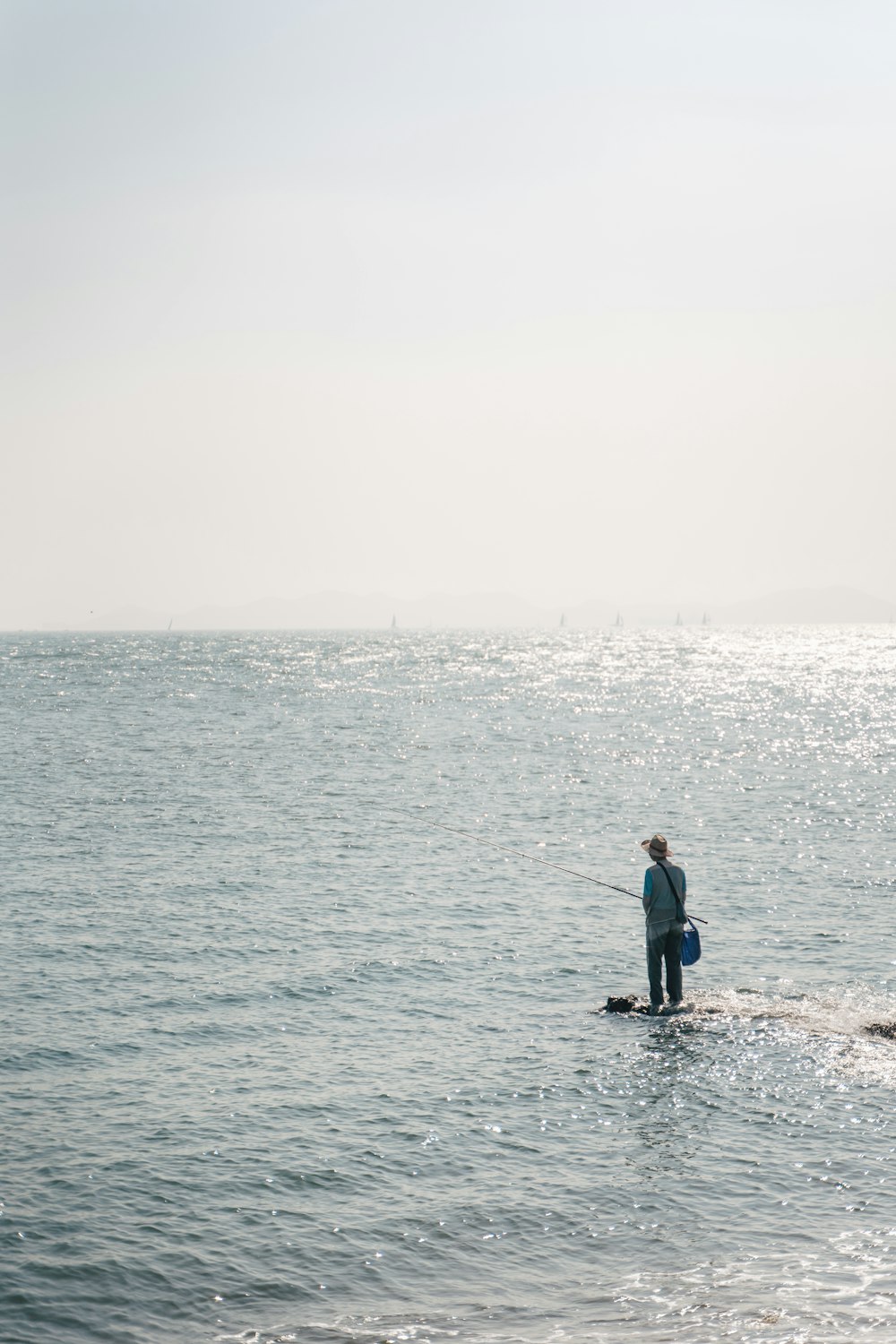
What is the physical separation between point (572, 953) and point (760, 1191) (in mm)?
10955

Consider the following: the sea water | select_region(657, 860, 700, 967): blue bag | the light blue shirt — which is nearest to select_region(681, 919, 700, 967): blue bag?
select_region(657, 860, 700, 967): blue bag

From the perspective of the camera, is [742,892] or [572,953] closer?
[572,953]

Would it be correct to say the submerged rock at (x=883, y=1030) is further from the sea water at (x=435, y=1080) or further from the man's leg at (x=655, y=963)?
the man's leg at (x=655, y=963)

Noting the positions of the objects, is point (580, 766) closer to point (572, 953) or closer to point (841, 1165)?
point (572, 953)

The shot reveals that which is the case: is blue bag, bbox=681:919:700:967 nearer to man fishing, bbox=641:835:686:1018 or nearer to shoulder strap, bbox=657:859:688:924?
man fishing, bbox=641:835:686:1018

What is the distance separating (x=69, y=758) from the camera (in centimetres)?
5916

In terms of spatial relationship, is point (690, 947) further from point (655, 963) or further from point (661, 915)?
point (661, 915)

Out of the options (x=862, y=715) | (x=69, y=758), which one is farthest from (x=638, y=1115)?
(x=862, y=715)

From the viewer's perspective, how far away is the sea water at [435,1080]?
1166cm

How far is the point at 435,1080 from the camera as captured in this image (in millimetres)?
17266

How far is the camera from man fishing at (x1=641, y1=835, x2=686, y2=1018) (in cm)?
2002

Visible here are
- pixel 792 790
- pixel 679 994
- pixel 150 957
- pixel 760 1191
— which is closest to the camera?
pixel 760 1191

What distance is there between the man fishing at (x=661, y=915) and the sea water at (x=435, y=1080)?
855mm

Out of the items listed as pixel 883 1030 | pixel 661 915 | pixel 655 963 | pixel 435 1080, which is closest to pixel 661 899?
pixel 661 915
